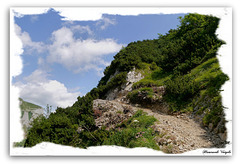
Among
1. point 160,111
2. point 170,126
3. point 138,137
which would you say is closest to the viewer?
point 138,137

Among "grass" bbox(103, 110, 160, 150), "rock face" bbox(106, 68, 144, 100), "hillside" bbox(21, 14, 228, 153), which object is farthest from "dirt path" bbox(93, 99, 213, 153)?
"rock face" bbox(106, 68, 144, 100)

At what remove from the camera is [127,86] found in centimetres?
1989

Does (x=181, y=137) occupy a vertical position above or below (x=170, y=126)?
below

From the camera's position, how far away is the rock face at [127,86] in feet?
64.2

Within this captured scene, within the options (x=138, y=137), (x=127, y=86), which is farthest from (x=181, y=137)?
(x=127, y=86)

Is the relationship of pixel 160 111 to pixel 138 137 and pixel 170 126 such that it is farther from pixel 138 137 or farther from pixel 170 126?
pixel 138 137

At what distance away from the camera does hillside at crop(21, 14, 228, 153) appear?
777 centimetres

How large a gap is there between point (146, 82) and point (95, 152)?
496 inches

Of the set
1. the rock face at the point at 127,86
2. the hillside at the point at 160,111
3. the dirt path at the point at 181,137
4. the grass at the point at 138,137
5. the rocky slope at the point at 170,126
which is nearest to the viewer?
the dirt path at the point at 181,137

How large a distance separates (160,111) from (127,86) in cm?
730

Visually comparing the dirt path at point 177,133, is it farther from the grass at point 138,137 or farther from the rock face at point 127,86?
the rock face at point 127,86

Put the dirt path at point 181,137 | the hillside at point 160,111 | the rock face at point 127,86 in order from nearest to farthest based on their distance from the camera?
the dirt path at point 181,137
the hillside at point 160,111
the rock face at point 127,86

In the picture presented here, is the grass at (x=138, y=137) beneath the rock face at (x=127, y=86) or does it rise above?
beneath

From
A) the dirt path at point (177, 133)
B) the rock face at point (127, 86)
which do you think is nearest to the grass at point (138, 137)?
the dirt path at point (177, 133)
